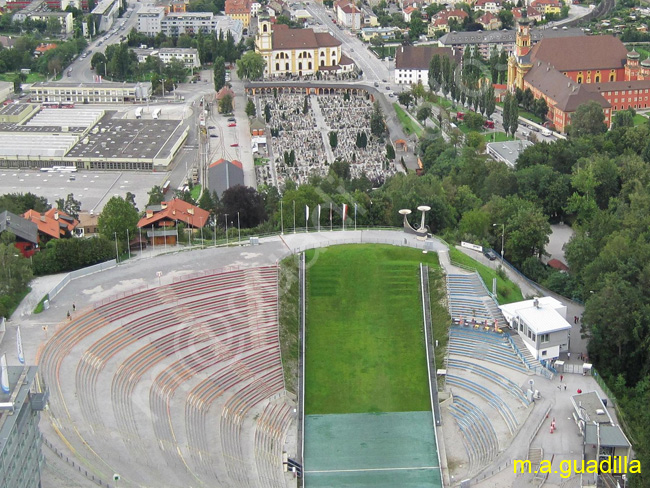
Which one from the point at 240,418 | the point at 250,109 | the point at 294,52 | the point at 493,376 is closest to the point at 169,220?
the point at 240,418

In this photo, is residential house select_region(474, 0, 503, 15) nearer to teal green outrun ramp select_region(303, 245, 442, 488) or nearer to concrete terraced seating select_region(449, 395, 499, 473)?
teal green outrun ramp select_region(303, 245, 442, 488)

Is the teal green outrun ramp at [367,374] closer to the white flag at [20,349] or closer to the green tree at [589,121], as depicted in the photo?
the white flag at [20,349]

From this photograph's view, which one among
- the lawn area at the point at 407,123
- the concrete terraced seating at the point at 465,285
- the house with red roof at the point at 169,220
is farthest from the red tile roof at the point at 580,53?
the concrete terraced seating at the point at 465,285

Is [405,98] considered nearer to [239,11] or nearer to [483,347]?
[239,11]

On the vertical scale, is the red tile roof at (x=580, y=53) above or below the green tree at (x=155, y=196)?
above

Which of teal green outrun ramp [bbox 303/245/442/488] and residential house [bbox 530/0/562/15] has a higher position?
residential house [bbox 530/0/562/15]

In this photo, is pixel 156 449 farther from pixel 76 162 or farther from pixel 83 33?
pixel 83 33

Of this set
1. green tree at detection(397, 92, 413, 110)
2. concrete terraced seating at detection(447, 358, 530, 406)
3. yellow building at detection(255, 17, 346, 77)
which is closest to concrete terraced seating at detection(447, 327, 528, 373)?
concrete terraced seating at detection(447, 358, 530, 406)

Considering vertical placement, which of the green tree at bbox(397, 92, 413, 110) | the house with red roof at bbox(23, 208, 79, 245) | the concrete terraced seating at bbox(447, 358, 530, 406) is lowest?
the concrete terraced seating at bbox(447, 358, 530, 406)
